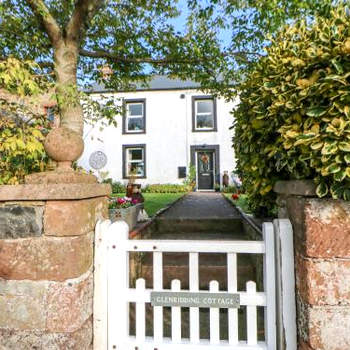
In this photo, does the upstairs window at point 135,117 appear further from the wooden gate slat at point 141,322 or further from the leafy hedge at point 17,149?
the wooden gate slat at point 141,322

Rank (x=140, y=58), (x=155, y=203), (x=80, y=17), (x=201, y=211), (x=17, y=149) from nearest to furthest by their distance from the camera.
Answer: (x=17, y=149) → (x=80, y=17) → (x=140, y=58) → (x=201, y=211) → (x=155, y=203)

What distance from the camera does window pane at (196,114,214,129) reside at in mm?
17172

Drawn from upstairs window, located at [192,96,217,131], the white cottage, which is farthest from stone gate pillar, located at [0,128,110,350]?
upstairs window, located at [192,96,217,131]

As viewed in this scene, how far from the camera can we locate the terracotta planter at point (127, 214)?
15.3ft

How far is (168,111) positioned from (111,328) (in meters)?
16.5

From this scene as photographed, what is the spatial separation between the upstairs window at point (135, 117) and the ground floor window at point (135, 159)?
1110 millimetres

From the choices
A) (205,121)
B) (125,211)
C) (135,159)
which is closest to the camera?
(125,211)

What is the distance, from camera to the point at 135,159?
17.9m

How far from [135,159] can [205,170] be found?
15.3 ft

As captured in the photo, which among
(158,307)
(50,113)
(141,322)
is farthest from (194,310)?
(50,113)

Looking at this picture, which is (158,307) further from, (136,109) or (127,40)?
(136,109)

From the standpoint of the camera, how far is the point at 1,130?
8.31 ft

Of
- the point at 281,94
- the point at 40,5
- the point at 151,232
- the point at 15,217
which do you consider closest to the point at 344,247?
the point at 281,94

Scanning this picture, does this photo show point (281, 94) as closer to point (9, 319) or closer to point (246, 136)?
point (246, 136)
